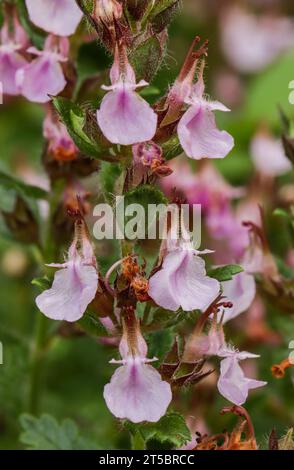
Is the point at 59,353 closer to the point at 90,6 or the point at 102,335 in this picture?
the point at 102,335

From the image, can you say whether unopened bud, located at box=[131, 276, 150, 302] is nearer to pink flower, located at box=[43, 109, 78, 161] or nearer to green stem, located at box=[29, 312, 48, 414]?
pink flower, located at box=[43, 109, 78, 161]

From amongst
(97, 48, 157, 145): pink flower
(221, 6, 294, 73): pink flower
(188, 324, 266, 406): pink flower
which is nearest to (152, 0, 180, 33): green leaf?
(97, 48, 157, 145): pink flower

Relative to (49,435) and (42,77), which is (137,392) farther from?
(42,77)

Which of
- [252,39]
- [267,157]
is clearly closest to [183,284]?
[267,157]

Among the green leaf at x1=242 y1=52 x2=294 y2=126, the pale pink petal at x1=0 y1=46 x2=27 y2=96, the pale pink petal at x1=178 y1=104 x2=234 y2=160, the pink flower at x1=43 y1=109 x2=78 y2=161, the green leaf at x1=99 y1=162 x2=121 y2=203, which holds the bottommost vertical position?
the green leaf at x1=99 y1=162 x2=121 y2=203

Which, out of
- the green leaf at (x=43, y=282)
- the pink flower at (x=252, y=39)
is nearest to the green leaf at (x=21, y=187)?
the green leaf at (x=43, y=282)

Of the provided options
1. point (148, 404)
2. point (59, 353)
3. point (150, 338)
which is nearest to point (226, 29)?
point (59, 353)
